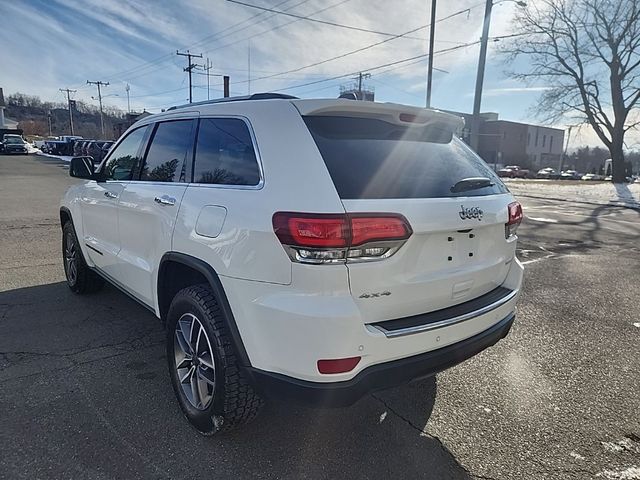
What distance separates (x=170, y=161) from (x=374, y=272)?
1.82m

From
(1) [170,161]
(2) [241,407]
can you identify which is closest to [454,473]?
(2) [241,407]

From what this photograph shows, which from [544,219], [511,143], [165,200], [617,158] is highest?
[511,143]

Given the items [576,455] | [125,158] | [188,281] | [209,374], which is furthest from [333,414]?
[125,158]

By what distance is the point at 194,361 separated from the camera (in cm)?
258

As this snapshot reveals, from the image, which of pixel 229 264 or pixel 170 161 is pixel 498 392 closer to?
pixel 229 264

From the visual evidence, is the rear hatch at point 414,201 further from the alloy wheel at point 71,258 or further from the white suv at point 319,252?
the alloy wheel at point 71,258

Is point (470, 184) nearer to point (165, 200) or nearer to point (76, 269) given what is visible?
point (165, 200)

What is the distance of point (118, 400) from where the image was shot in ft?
9.20

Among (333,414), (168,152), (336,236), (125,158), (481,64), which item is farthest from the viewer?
(481,64)

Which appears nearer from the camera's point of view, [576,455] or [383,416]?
[576,455]

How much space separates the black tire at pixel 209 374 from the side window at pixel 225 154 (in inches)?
25.5

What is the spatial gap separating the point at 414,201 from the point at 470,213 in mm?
399

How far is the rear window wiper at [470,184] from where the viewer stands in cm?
240

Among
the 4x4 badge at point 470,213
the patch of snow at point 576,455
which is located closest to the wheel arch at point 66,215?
the 4x4 badge at point 470,213
